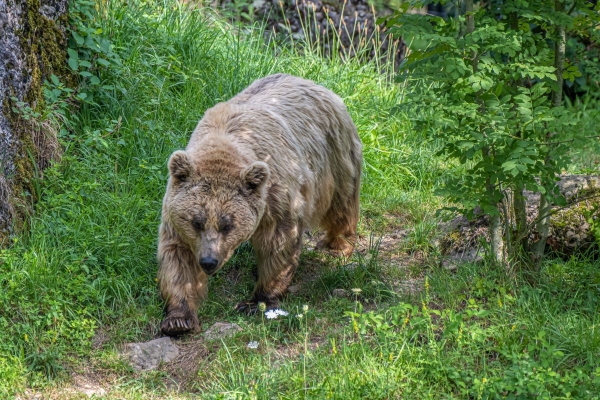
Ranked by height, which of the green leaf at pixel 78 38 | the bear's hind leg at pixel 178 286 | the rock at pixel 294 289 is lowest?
the rock at pixel 294 289

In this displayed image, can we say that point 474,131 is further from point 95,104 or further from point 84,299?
point 95,104

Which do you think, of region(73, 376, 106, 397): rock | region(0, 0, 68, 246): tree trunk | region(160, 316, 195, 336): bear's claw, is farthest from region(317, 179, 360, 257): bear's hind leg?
region(73, 376, 106, 397): rock

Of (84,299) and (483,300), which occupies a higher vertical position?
(483,300)

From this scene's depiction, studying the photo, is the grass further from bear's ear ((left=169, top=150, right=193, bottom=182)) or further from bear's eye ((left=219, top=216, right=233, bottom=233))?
bear's ear ((left=169, top=150, right=193, bottom=182))

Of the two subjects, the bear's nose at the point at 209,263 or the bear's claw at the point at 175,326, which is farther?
the bear's claw at the point at 175,326

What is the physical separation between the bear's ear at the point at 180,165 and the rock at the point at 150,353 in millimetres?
1030

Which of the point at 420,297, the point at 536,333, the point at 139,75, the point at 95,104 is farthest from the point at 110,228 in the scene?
the point at 536,333

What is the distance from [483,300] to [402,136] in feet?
11.0

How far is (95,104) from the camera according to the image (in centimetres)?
654

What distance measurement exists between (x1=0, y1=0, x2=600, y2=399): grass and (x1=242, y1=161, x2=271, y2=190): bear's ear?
879 mm

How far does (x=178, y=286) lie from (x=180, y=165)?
793mm

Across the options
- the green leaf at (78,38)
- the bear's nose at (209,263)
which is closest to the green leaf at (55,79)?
the green leaf at (78,38)

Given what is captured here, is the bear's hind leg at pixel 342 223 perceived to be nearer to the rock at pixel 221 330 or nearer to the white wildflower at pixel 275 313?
the white wildflower at pixel 275 313

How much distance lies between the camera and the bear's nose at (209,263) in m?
4.90
